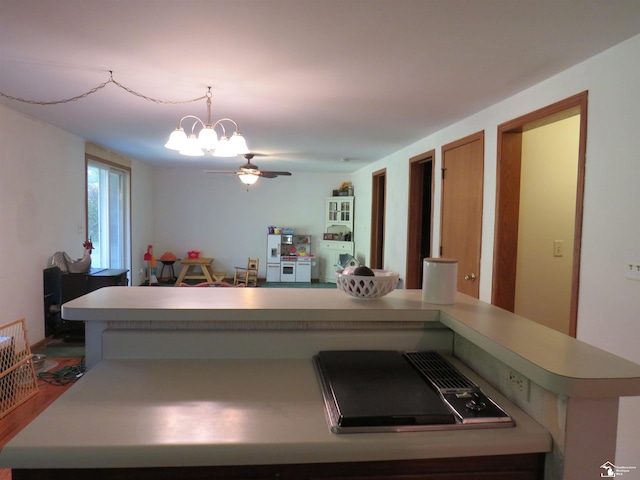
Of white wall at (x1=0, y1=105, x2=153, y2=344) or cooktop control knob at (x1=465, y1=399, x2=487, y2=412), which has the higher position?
white wall at (x1=0, y1=105, x2=153, y2=344)

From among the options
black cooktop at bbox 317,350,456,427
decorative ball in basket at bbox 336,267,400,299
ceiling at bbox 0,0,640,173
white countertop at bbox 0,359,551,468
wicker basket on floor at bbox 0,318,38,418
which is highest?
ceiling at bbox 0,0,640,173

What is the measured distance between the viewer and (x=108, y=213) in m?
5.64

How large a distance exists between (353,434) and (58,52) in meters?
2.41

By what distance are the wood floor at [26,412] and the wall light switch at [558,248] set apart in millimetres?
3582

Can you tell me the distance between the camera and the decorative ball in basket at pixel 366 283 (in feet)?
4.62

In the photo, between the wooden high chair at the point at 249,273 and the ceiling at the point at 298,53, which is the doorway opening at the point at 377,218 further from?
the ceiling at the point at 298,53

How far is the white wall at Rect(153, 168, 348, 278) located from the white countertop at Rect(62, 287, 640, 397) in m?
6.19

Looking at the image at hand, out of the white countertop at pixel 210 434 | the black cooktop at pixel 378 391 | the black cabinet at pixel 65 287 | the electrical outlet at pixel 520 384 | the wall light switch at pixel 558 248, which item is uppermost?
the wall light switch at pixel 558 248

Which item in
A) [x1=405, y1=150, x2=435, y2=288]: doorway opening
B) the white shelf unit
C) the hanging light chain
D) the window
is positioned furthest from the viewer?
the white shelf unit

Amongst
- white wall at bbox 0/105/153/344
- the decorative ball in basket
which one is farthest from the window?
the decorative ball in basket

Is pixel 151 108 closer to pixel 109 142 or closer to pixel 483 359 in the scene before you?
pixel 109 142

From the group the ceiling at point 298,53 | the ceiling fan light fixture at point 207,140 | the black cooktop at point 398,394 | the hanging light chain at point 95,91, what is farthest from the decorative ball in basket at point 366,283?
the hanging light chain at point 95,91

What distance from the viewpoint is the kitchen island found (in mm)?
813

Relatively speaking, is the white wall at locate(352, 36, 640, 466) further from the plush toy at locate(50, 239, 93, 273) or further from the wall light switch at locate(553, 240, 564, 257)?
the plush toy at locate(50, 239, 93, 273)
